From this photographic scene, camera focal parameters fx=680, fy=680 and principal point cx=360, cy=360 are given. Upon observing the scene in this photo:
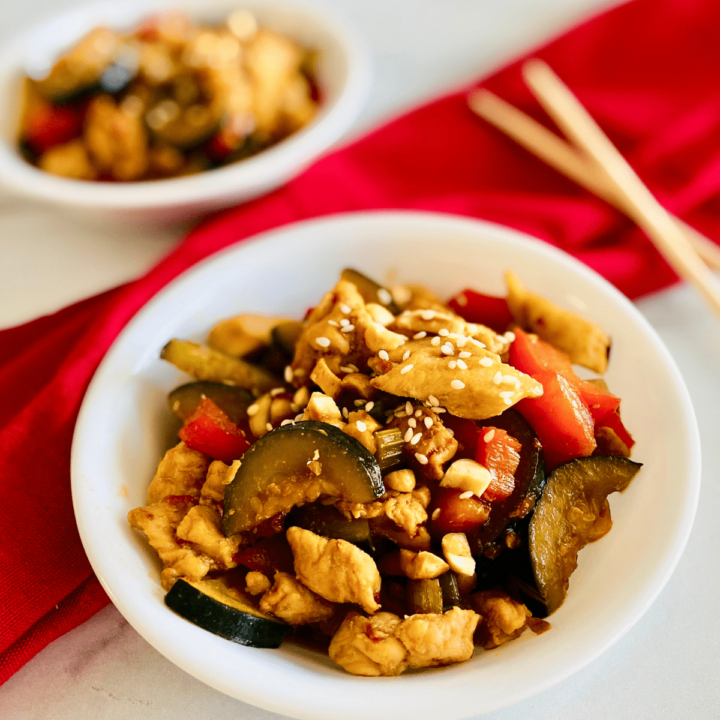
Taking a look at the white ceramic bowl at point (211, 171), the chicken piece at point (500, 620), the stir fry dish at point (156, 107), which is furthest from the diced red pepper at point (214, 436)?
the stir fry dish at point (156, 107)

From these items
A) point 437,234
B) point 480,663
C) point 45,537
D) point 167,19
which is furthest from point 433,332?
point 167,19

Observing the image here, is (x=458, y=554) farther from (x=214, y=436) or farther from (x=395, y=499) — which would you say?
(x=214, y=436)

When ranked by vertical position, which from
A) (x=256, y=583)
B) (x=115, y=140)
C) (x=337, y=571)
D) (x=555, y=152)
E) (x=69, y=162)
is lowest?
(x=256, y=583)

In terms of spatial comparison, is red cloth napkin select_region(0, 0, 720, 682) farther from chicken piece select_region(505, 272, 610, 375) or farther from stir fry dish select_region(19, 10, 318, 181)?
chicken piece select_region(505, 272, 610, 375)

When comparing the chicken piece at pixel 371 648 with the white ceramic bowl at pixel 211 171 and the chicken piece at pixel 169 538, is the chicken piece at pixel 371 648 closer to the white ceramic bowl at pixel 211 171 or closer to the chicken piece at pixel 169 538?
the chicken piece at pixel 169 538

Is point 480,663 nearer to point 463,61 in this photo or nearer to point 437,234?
point 437,234

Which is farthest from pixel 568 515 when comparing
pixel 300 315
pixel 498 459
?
pixel 300 315

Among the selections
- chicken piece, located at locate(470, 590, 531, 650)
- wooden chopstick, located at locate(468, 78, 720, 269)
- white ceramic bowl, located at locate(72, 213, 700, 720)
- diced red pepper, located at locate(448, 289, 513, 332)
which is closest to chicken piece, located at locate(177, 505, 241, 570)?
white ceramic bowl, located at locate(72, 213, 700, 720)
